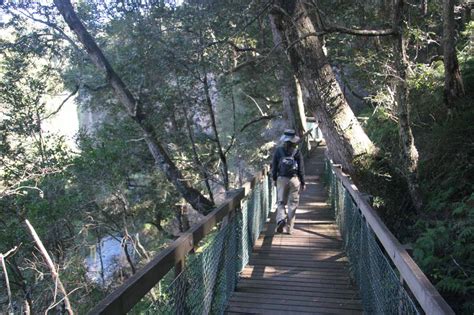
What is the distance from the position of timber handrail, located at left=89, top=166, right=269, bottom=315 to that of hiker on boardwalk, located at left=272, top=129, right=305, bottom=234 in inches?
85.1

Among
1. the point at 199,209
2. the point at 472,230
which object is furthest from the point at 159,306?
the point at 199,209

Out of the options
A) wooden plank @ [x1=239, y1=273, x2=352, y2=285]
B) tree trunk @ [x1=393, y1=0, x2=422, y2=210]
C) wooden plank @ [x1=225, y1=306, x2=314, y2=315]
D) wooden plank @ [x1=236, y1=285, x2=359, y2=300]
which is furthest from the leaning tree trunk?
wooden plank @ [x1=225, y1=306, x2=314, y2=315]

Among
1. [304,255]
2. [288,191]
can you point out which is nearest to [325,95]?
[288,191]

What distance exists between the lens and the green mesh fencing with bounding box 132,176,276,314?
9.20 ft

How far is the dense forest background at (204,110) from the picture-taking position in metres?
6.16

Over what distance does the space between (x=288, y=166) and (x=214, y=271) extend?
9.20ft

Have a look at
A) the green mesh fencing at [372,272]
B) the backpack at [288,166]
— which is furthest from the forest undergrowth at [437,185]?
the backpack at [288,166]

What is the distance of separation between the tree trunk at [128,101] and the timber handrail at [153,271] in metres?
7.91

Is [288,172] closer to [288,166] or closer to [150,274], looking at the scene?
[288,166]

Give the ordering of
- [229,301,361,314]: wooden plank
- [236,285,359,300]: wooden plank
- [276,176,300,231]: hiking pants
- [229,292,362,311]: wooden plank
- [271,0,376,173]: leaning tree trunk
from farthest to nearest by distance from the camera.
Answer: [271,0,376,173]: leaning tree trunk → [276,176,300,231]: hiking pants → [236,285,359,300]: wooden plank → [229,292,362,311]: wooden plank → [229,301,361,314]: wooden plank

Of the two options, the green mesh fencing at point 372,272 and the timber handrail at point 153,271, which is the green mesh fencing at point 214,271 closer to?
the timber handrail at point 153,271

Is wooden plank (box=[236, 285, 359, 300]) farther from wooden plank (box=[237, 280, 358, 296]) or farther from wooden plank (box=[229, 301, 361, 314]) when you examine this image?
wooden plank (box=[229, 301, 361, 314])

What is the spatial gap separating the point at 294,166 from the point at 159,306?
149 inches

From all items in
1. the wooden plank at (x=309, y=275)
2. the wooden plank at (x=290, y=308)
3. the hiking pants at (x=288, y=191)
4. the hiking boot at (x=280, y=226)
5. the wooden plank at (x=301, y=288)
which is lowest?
the wooden plank at (x=290, y=308)
